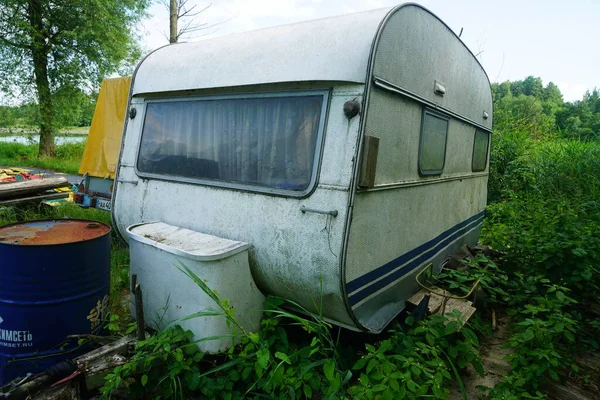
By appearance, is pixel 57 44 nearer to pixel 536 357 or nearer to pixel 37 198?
pixel 37 198

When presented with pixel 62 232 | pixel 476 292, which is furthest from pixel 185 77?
pixel 476 292

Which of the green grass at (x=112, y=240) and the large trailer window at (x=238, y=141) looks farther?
the green grass at (x=112, y=240)

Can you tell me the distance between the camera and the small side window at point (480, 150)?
5379mm

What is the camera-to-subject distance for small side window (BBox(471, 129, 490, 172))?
538cm

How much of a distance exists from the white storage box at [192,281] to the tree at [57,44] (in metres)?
14.4

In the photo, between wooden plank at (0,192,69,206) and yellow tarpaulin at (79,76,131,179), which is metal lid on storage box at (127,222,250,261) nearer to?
yellow tarpaulin at (79,76,131,179)

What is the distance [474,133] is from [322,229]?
11.5 feet

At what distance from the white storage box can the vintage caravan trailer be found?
11cm

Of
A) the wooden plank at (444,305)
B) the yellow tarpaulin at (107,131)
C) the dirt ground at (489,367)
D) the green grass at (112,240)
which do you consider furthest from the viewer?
the yellow tarpaulin at (107,131)

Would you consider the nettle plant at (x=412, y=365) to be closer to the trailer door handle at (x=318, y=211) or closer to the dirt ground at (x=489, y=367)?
the dirt ground at (x=489, y=367)

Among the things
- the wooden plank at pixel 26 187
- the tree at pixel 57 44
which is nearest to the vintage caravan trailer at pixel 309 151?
the wooden plank at pixel 26 187

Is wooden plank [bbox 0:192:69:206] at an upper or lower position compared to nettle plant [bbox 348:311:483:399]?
upper

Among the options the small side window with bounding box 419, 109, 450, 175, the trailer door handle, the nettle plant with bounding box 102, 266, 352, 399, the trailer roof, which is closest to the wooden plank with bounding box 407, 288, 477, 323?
the small side window with bounding box 419, 109, 450, 175

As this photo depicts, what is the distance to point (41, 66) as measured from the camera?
1482cm
